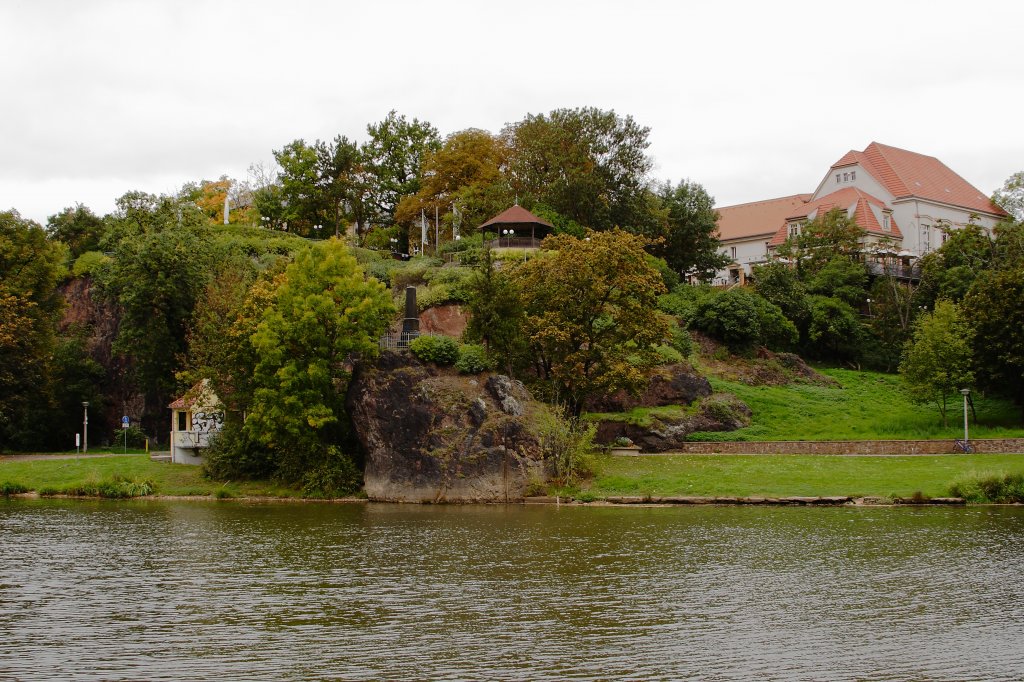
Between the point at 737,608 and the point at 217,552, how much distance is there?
15813 mm

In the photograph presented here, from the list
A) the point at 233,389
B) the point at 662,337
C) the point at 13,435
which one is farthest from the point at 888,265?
the point at 13,435

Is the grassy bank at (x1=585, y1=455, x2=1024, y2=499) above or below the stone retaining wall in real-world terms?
below

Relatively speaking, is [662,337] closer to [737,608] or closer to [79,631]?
[737,608]

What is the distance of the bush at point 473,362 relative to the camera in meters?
44.7

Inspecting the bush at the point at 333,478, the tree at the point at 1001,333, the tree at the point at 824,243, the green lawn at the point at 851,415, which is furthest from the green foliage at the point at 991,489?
the tree at the point at 824,243

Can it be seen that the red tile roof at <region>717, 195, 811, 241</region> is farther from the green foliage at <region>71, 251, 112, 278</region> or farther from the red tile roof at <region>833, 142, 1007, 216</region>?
the green foliage at <region>71, 251, 112, 278</region>

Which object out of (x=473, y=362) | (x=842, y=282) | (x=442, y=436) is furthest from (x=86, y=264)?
(x=842, y=282)

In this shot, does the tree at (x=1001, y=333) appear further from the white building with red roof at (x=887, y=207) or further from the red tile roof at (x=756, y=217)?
the red tile roof at (x=756, y=217)

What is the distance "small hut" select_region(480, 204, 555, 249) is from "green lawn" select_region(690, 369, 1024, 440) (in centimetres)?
1636

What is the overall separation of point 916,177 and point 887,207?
6.07 meters

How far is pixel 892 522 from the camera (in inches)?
1254

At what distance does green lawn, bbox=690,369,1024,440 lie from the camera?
48.5 meters

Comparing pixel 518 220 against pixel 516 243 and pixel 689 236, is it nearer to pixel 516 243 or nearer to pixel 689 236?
pixel 516 243

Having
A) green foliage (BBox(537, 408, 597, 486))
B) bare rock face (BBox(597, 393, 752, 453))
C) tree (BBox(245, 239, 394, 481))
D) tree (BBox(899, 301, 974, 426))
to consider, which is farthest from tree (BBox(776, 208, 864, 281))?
tree (BBox(245, 239, 394, 481))
